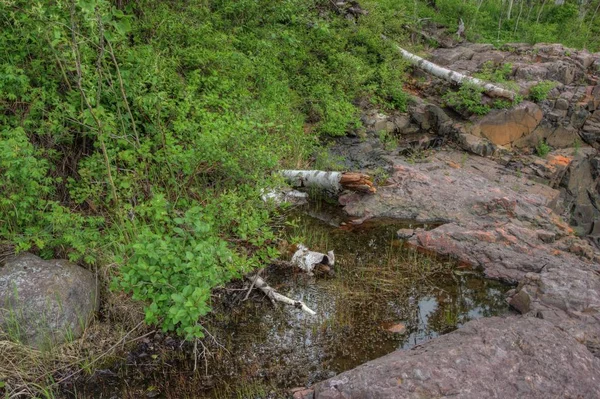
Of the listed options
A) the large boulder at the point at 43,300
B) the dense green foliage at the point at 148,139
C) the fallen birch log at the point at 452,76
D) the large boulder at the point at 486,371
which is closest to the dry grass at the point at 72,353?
the large boulder at the point at 43,300

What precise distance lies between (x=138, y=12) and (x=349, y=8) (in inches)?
330

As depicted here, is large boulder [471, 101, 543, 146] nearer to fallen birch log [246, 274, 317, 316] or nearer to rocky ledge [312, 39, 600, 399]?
rocky ledge [312, 39, 600, 399]

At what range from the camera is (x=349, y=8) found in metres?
14.4

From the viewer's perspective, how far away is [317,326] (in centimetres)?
497

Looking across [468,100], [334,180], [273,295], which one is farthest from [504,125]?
[273,295]

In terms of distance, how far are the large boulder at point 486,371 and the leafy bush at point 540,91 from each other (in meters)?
8.46

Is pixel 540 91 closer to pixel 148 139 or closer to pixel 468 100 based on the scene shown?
pixel 468 100

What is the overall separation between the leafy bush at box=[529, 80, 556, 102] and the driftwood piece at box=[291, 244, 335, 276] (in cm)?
772

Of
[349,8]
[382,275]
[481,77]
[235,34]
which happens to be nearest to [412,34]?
[349,8]

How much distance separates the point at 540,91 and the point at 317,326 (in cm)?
900

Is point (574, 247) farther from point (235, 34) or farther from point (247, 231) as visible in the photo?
point (235, 34)

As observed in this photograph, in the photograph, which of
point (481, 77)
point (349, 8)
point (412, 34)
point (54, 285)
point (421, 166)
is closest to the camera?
point (54, 285)

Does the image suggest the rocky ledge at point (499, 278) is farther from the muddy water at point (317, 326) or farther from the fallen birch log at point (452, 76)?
the fallen birch log at point (452, 76)

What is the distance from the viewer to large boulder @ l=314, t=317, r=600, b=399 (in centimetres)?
354
